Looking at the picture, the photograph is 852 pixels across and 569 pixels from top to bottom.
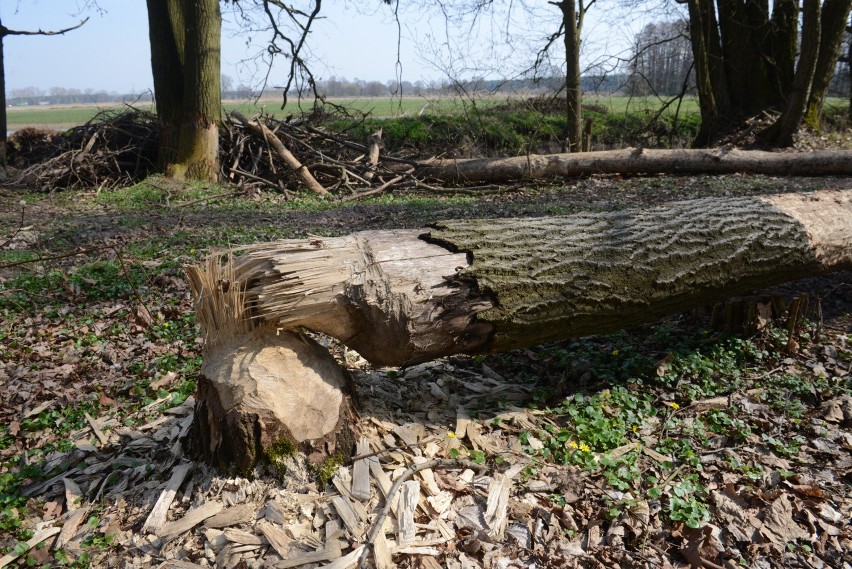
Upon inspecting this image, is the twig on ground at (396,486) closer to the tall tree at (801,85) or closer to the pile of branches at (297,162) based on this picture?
the pile of branches at (297,162)

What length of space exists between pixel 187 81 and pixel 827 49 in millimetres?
11653

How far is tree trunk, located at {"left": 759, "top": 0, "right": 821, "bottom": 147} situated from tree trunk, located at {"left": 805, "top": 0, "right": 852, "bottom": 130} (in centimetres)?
73

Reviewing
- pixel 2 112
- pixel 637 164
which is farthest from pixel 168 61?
pixel 637 164

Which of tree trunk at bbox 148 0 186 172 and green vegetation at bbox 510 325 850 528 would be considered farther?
tree trunk at bbox 148 0 186 172

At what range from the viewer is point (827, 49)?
1119cm

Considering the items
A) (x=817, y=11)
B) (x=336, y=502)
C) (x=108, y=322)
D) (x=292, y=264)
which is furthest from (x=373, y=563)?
(x=817, y=11)

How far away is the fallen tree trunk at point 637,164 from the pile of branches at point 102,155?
573 centimetres

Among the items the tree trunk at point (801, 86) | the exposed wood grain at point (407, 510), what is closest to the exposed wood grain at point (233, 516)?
the exposed wood grain at point (407, 510)

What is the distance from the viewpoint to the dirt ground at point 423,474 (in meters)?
2.51

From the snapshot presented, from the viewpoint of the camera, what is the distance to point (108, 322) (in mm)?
4680

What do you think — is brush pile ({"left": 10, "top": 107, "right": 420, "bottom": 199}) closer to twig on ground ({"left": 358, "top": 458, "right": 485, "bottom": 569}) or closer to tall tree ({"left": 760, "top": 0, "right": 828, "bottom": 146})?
tall tree ({"left": 760, "top": 0, "right": 828, "bottom": 146})

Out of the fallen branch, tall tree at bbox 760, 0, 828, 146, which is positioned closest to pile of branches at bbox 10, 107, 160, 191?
the fallen branch

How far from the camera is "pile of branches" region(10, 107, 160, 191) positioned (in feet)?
34.7

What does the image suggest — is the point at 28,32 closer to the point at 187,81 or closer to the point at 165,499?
the point at 187,81
